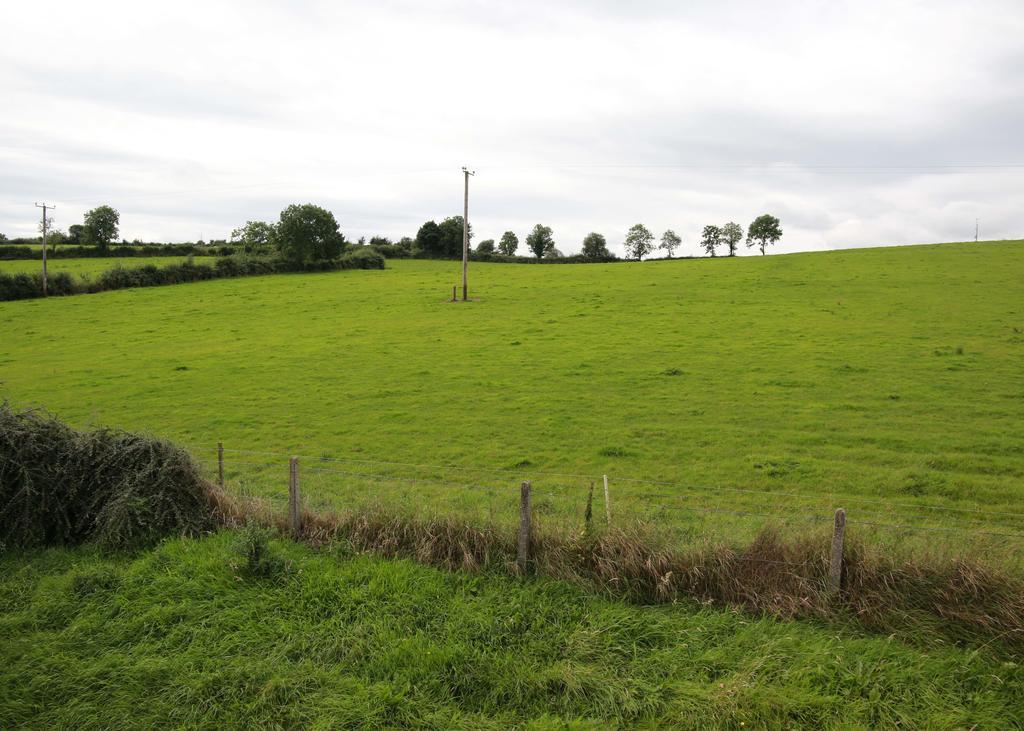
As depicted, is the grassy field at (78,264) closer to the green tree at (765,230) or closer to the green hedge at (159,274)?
the green hedge at (159,274)

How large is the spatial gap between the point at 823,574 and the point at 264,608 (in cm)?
699

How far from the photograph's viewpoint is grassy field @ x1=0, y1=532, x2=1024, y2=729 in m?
6.23

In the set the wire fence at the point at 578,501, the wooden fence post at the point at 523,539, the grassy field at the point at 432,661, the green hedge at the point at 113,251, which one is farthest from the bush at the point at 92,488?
the green hedge at the point at 113,251

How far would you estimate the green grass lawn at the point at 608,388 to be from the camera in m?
14.3

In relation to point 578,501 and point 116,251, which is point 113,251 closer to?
point 116,251

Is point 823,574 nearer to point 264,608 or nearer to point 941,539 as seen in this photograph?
point 941,539

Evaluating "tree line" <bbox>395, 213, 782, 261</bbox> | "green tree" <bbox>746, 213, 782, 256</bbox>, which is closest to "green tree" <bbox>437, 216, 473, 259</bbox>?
"tree line" <bbox>395, 213, 782, 261</bbox>

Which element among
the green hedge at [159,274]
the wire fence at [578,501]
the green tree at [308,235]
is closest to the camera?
the wire fence at [578,501]

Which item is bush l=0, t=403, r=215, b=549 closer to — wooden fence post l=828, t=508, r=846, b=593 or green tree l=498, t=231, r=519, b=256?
wooden fence post l=828, t=508, r=846, b=593

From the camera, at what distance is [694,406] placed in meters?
20.9

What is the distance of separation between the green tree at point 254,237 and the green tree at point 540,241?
57.0m

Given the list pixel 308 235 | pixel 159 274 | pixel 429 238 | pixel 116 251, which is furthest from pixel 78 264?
pixel 429 238

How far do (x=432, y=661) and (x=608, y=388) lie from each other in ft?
57.2

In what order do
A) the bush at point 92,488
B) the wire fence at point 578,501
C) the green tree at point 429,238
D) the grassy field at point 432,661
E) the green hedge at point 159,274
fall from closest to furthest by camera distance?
the grassy field at point 432,661 < the bush at point 92,488 < the wire fence at point 578,501 < the green hedge at point 159,274 < the green tree at point 429,238
